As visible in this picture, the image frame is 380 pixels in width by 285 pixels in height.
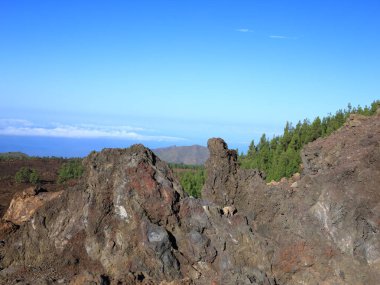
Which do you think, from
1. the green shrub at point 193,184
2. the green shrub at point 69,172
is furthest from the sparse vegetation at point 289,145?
the green shrub at point 69,172

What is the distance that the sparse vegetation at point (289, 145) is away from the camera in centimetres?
5664

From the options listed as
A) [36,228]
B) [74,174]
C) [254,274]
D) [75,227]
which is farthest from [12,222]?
[74,174]

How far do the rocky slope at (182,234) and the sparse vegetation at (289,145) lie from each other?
35.9 m

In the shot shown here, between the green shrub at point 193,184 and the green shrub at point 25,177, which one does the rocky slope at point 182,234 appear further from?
the green shrub at point 25,177

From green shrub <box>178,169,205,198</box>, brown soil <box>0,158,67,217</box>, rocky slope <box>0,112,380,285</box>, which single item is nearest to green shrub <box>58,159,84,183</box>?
brown soil <box>0,158,67,217</box>

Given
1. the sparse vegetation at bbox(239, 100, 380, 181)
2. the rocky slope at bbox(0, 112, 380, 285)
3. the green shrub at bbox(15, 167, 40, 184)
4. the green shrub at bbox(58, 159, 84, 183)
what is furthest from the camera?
the green shrub at bbox(58, 159, 84, 183)

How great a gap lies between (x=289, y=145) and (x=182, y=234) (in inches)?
1962

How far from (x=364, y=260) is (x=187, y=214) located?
8113 mm

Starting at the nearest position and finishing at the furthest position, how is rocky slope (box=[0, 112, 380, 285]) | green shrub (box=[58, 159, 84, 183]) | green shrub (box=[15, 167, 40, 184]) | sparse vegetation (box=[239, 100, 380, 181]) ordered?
rocky slope (box=[0, 112, 380, 285]) → sparse vegetation (box=[239, 100, 380, 181]) → green shrub (box=[15, 167, 40, 184]) → green shrub (box=[58, 159, 84, 183])

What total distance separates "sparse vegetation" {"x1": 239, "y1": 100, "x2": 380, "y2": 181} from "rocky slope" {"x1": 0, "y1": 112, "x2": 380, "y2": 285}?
118 ft

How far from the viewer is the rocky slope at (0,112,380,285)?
17672 mm

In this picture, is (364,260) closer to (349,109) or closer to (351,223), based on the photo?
(351,223)

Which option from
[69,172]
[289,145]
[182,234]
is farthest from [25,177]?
[182,234]

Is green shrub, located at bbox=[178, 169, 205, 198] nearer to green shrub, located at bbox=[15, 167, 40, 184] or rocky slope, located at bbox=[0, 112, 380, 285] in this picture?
green shrub, located at bbox=[15, 167, 40, 184]
